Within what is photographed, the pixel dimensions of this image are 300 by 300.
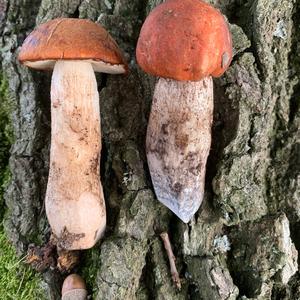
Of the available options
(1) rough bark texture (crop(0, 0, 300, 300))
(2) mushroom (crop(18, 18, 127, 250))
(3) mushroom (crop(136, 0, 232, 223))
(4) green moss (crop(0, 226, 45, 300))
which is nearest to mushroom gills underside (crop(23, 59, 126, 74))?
(2) mushroom (crop(18, 18, 127, 250))

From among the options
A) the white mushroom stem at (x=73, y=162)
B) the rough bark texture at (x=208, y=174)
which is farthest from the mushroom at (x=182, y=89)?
the white mushroom stem at (x=73, y=162)

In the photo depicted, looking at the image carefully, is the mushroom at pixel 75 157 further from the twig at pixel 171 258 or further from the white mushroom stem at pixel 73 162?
the twig at pixel 171 258

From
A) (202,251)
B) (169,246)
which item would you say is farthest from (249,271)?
(169,246)

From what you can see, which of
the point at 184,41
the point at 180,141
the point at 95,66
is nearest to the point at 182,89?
the point at 180,141

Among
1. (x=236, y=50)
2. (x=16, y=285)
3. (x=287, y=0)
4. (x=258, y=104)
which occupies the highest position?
(x=287, y=0)

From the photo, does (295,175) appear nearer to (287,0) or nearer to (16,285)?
(287,0)

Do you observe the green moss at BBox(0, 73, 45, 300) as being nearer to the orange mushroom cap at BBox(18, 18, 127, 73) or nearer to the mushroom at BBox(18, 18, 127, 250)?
the mushroom at BBox(18, 18, 127, 250)
